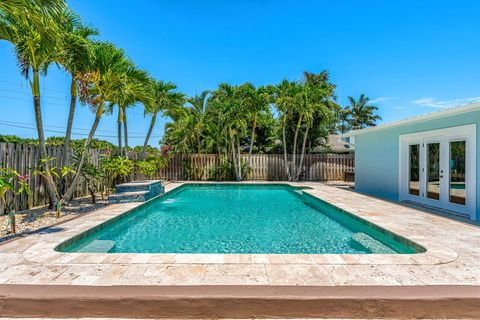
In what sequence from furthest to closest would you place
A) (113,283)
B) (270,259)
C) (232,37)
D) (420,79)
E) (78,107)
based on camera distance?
1. (420,79)
2. (232,37)
3. (78,107)
4. (270,259)
5. (113,283)

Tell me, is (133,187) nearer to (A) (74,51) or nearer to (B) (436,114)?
(A) (74,51)

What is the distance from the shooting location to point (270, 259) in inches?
140

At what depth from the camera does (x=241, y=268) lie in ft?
10.6

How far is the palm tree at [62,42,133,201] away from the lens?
6789mm

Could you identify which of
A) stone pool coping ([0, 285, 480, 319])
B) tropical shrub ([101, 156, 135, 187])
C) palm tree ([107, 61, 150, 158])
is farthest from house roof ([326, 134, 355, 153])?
stone pool coping ([0, 285, 480, 319])

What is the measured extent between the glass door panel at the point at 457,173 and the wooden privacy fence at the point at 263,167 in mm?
10182

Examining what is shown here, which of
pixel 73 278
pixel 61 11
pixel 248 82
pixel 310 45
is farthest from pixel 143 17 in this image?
pixel 73 278

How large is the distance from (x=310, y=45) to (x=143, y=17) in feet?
28.1

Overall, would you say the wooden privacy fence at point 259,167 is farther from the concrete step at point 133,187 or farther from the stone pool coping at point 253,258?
the stone pool coping at point 253,258

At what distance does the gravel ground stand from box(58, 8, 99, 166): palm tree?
1223 millimetres

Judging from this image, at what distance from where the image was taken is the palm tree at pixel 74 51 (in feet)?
20.6

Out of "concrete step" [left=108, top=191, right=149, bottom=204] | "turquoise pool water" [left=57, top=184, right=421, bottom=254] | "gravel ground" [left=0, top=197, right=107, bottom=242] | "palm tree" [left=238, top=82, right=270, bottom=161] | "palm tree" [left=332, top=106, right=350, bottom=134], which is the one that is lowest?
"turquoise pool water" [left=57, top=184, right=421, bottom=254]

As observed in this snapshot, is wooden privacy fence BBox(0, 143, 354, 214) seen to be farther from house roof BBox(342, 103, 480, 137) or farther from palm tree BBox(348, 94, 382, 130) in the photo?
palm tree BBox(348, 94, 382, 130)

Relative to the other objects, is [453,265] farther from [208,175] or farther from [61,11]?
[208,175]
